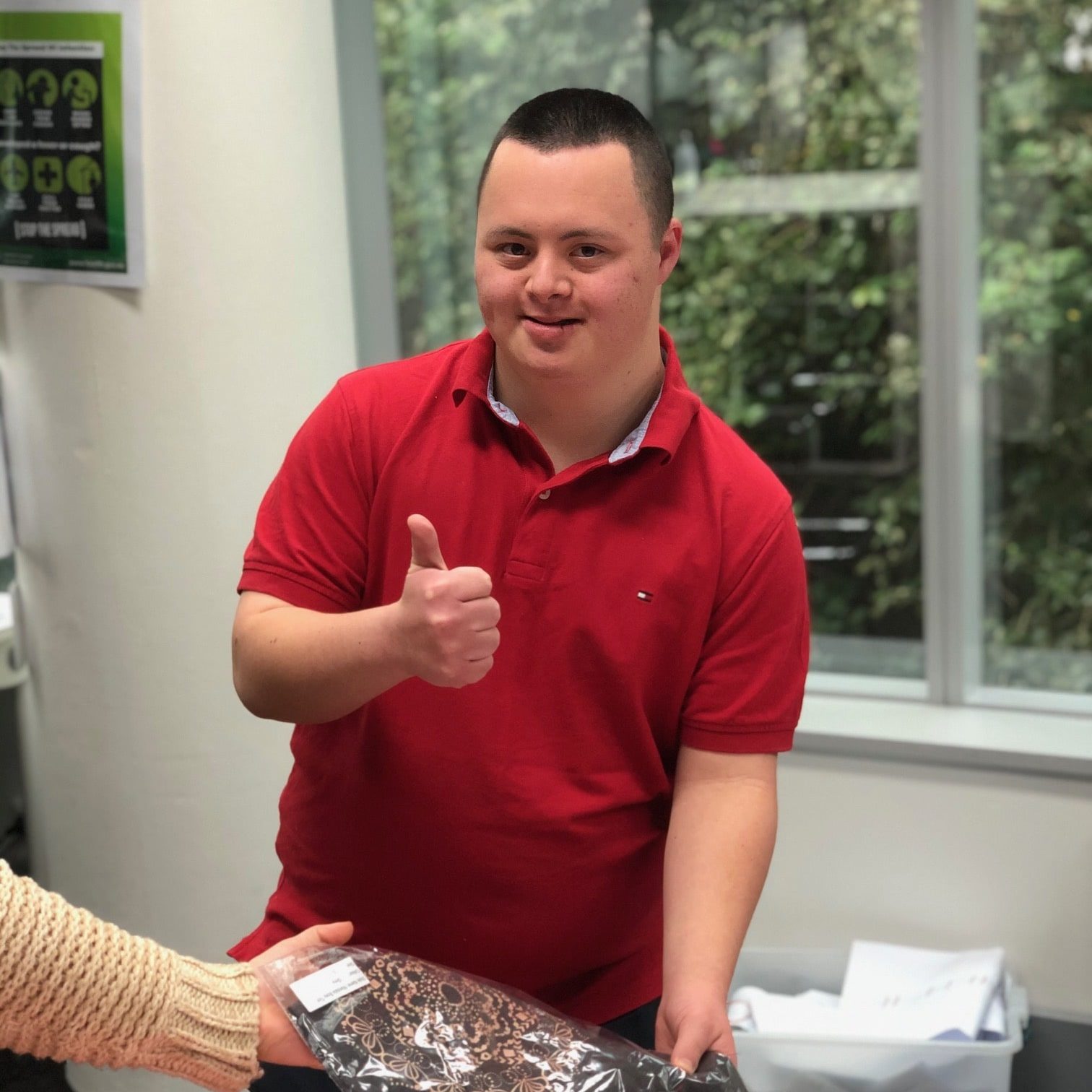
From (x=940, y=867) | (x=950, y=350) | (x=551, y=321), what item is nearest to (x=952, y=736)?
(x=940, y=867)

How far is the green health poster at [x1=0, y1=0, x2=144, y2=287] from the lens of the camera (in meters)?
2.08

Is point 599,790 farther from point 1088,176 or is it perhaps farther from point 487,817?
point 1088,176

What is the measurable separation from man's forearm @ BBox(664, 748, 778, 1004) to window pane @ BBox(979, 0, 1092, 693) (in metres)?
1.74

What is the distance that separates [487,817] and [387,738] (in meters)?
0.13

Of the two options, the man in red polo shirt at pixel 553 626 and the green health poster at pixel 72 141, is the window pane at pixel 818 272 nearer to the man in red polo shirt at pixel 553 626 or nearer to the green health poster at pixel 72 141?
the green health poster at pixel 72 141

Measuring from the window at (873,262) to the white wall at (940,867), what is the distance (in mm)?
345

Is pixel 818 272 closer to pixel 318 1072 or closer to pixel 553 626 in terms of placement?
pixel 553 626

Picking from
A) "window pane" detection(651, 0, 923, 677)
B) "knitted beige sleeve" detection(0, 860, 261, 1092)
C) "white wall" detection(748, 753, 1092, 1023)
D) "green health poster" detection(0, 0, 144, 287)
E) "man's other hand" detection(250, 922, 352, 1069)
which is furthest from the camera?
"window pane" detection(651, 0, 923, 677)

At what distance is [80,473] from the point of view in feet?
7.29

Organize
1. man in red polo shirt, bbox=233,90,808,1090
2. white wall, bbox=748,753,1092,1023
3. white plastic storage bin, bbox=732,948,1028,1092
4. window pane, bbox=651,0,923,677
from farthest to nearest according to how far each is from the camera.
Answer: window pane, bbox=651,0,923,677 < white wall, bbox=748,753,1092,1023 < white plastic storage bin, bbox=732,948,1028,1092 < man in red polo shirt, bbox=233,90,808,1090

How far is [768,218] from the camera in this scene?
10.0 ft

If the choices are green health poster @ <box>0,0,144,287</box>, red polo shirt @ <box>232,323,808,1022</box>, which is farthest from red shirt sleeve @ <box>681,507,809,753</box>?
green health poster @ <box>0,0,144,287</box>

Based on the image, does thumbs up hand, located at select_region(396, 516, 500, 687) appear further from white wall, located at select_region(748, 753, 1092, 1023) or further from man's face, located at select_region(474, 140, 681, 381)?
white wall, located at select_region(748, 753, 1092, 1023)

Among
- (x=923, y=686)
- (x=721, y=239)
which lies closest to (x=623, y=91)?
(x=721, y=239)
